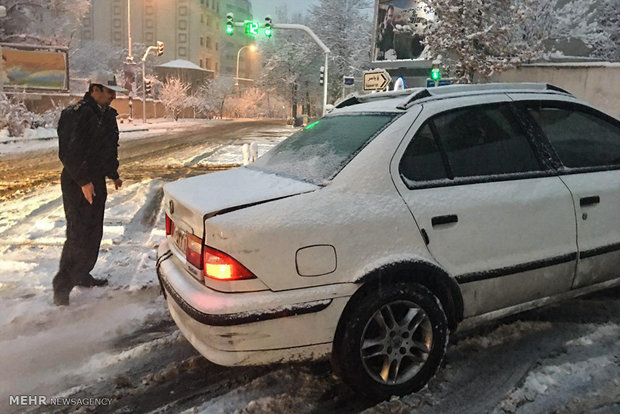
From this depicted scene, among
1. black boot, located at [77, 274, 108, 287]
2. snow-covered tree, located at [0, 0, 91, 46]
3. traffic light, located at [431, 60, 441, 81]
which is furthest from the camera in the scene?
snow-covered tree, located at [0, 0, 91, 46]

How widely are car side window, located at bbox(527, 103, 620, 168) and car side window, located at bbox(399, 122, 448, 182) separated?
0.92m

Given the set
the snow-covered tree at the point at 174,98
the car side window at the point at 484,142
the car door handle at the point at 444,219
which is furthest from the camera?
the snow-covered tree at the point at 174,98

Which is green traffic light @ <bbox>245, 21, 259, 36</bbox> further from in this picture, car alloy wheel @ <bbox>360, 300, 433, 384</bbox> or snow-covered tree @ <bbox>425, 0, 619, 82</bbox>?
car alloy wheel @ <bbox>360, 300, 433, 384</bbox>

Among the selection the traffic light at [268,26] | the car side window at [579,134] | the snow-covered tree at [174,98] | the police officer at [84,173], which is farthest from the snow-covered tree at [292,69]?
the car side window at [579,134]

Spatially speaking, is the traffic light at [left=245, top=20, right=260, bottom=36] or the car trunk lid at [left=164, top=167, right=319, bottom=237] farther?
the traffic light at [left=245, top=20, right=260, bottom=36]

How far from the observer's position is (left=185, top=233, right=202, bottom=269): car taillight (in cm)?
260

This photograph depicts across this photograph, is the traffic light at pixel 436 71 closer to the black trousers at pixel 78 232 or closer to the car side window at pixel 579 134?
the car side window at pixel 579 134

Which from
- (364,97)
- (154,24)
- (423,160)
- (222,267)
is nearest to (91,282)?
(222,267)

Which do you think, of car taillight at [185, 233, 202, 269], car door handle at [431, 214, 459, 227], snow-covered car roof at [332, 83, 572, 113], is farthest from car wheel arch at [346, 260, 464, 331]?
snow-covered car roof at [332, 83, 572, 113]

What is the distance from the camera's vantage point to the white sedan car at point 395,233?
8.04ft

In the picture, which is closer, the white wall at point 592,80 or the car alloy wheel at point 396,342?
the car alloy wheel at point 396,342

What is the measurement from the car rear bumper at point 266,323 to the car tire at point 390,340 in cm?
11

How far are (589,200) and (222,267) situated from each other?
2.49m

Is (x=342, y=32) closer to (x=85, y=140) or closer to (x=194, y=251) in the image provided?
(x=85, y=140)
